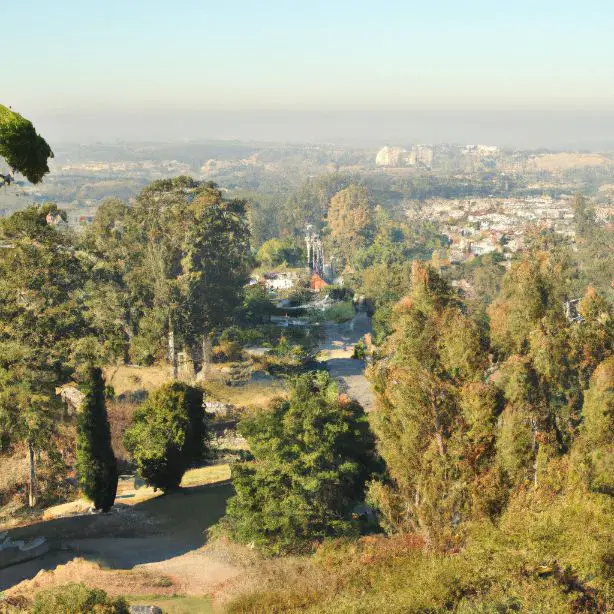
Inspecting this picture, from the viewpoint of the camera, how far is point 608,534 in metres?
8.48

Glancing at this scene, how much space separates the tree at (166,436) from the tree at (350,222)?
57.2 meters

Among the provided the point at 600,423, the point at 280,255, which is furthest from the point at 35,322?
the point at 280,255

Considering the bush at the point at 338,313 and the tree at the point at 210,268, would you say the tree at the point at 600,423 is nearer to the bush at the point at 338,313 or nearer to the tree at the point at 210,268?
the tree at the point at 210,268

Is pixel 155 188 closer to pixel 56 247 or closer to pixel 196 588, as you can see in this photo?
pixel 56 247

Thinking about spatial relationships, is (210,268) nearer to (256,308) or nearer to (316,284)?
(256,308)

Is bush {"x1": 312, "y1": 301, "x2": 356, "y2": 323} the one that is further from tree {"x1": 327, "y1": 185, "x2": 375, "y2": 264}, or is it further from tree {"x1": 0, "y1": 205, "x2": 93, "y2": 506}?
tree {"x1": 327, "y1": 185, "x2": 375, "y2": 264}

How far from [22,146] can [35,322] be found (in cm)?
1056

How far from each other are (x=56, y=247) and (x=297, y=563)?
9.78 metres

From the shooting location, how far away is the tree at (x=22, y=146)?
7.19m

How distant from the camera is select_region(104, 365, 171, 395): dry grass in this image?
22.7m

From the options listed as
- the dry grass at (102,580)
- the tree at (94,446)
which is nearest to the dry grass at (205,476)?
the tree at (94,446)

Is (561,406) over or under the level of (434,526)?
over

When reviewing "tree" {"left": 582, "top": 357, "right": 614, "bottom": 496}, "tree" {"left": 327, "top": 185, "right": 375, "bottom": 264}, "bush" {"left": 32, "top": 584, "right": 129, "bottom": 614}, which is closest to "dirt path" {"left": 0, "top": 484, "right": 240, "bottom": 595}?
"bush" {"left": 32, "top": 584, "right": 129, "bottom": 614}

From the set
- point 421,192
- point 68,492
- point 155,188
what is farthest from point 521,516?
point 421,192
